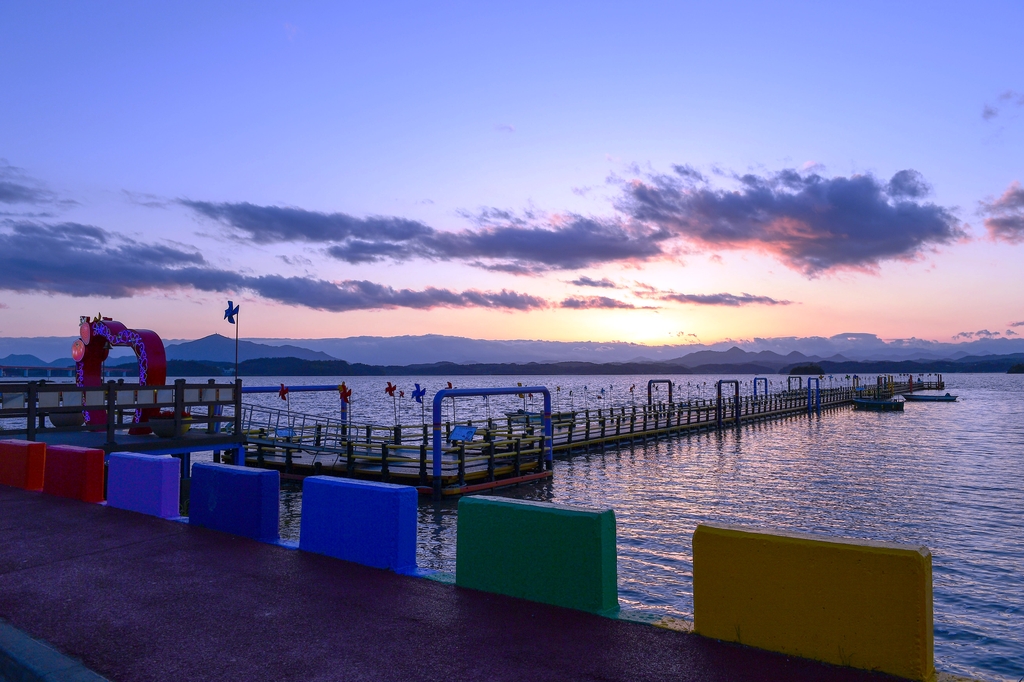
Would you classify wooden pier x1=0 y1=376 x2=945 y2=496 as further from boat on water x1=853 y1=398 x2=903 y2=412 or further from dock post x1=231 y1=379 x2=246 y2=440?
boat on water x1=853 y1=398 x2=903 y2=412

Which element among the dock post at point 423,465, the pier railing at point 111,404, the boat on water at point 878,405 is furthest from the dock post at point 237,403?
the boat on water at point 878,405

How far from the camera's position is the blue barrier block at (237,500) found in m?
9.15

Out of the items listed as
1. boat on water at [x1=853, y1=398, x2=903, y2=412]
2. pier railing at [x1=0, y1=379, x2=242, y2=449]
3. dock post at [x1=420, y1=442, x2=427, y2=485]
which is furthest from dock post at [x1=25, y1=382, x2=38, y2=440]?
boat on water at [x1=853, y1=398, x2=903, y2=412]

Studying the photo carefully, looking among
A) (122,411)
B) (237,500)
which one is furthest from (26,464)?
(237,500)

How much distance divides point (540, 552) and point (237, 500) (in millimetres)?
5234

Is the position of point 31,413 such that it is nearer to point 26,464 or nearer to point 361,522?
point 26,464

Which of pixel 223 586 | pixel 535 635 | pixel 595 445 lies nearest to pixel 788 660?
pixel 535 635

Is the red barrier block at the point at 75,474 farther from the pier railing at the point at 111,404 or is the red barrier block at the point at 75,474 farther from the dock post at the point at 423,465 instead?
the dock post at the point at 423,465

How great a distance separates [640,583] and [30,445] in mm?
12904

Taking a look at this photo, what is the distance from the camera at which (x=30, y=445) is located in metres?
13.6

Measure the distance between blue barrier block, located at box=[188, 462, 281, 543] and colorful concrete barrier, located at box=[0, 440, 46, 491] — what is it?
6.02 m

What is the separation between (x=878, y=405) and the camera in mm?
79750

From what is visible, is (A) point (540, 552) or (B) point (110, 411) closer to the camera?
(A) point (540, 552)

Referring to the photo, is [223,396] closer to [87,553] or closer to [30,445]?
[30,445]
